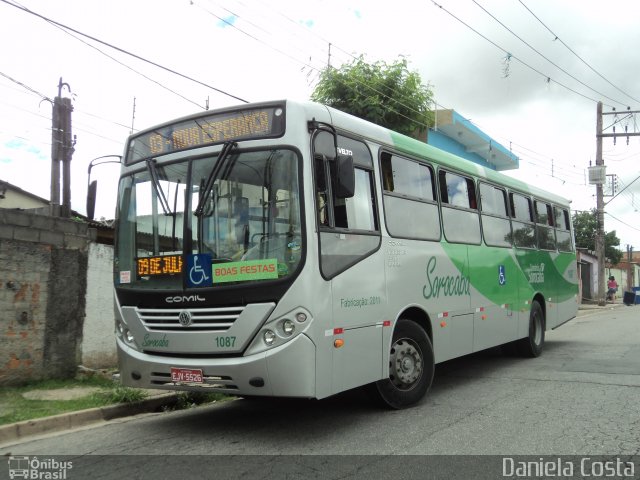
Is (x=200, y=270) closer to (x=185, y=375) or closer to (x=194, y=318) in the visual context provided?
(x=194, y=318)

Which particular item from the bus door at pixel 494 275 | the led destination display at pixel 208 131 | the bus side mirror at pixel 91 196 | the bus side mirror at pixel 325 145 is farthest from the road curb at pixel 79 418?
the bus door at pixel 494 275

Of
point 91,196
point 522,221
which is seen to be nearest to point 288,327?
point 91,196

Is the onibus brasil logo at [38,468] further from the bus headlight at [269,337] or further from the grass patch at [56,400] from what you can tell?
the bus headlight at [269,337]

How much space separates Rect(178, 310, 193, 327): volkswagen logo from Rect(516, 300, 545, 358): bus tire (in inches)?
275

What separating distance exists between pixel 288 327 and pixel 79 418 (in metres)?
2.89

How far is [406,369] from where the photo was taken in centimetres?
621

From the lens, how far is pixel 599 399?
6562mm

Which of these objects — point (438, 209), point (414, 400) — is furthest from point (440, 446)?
point (438, 209)

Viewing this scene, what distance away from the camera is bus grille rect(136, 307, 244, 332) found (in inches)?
197

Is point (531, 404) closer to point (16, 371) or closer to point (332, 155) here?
point (332, 155)

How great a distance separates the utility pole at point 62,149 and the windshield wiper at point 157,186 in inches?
121

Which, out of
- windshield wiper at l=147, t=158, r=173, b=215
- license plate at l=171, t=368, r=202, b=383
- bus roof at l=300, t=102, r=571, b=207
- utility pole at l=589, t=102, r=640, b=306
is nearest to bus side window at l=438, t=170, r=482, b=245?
bus roof at l=300, t=102, r=571, b=207

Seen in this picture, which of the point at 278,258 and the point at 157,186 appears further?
the point at 157,186

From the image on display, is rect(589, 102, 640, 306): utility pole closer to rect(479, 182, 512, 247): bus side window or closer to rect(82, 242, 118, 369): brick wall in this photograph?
rect(479, 182, 512, 247): bus side window
